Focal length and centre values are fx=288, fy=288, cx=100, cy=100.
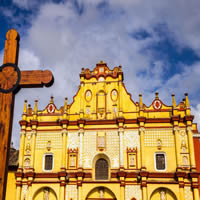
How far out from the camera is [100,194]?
23.5 meters

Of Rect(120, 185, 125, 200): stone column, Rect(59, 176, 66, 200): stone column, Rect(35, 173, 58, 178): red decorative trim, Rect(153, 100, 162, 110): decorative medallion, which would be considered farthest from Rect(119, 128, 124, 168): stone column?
Rect(35, 173, 58, 178): red decorative trim

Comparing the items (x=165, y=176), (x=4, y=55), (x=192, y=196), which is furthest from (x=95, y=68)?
(x=4, y=55)

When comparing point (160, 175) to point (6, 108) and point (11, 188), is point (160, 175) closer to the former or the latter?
point (11, 188)

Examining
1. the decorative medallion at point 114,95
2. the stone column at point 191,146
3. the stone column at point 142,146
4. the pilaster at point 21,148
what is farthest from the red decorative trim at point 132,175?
the pilaster at point 21,148

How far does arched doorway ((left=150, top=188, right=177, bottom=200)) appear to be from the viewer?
22.7 metres

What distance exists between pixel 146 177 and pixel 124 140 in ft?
11.5

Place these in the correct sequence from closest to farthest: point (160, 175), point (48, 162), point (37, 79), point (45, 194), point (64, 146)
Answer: point (37, 79) → point (160, 175) → point (45, 194) → point (64, 146) → point (48, 162)

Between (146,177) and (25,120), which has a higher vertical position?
(25,120)

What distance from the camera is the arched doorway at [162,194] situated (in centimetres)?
Result: 2266

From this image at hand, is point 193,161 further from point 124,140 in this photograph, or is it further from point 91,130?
point 91,130

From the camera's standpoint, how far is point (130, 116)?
82.8 feet

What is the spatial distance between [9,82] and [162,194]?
19.9 meters

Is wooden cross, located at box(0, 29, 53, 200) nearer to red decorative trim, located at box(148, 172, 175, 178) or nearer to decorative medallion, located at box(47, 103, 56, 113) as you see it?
red decorative trim, located at box(148, 172, 175, 178)

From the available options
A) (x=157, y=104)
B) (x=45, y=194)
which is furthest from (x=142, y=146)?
Answer: (x=45, y=194)
